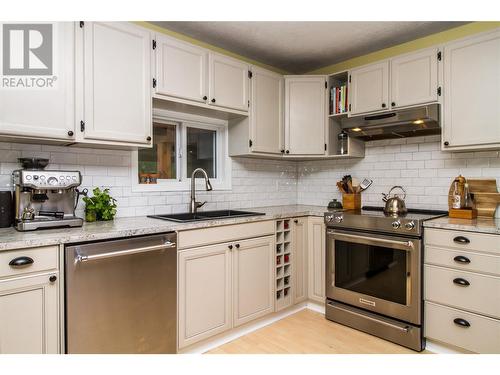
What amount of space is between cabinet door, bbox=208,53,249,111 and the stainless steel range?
1293 mm

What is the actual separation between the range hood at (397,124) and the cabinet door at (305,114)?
10.5 inches

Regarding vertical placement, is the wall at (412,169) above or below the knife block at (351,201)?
above

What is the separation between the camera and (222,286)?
8.43ft

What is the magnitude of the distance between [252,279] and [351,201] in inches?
50.4

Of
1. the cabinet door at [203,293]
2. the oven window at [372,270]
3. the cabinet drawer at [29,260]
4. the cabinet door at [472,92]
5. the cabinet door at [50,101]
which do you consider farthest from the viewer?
the oven window at [372,270]

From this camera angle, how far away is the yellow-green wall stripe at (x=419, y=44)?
2832mm

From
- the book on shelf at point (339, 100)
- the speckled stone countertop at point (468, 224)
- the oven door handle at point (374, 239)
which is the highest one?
the book on shelf at point (339, 100)

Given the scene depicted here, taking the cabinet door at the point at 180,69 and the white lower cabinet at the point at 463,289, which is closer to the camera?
the white lower cabinet at the point at 463,289

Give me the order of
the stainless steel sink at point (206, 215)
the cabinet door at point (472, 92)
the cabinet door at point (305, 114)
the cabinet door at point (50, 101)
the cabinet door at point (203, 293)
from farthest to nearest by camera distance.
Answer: the cabinet door at point (305, 114) < the stainless steel sink at point (206, 215) < the cabinet door at point (472, 92) < the cabinet door at point (203, 293) < the cabinet door at point (50, 101)

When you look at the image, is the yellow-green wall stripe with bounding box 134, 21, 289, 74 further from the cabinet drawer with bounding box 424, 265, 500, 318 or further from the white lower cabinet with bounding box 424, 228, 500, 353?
the cabinet drawer with bounding box 424, 265, 500, 318

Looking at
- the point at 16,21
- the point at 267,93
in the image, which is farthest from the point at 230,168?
the point at 16,21

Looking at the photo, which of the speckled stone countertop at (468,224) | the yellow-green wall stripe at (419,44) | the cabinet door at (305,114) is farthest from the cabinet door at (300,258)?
the yellow-green wall stripe at (419,44)

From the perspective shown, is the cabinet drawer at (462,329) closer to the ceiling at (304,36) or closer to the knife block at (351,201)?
the knife block at (351,201)

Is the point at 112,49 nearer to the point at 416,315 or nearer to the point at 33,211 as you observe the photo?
the point at 33,211
